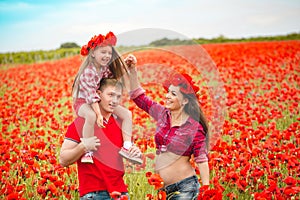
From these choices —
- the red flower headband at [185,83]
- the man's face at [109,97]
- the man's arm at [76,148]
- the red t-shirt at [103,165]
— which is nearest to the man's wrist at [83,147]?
the man's arm at [76,148]

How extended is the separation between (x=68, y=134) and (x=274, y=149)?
6.80 ft

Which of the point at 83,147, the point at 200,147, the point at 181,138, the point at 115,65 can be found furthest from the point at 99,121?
the point at 200,147

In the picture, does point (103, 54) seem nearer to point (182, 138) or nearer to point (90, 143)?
point (90, 143)

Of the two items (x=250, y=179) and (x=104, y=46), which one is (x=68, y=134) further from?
(x=250, y=179)

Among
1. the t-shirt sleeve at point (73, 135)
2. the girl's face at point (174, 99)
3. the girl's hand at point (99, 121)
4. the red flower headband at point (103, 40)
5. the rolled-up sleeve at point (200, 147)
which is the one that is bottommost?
the rolled-up sleeve at point (200, 147)

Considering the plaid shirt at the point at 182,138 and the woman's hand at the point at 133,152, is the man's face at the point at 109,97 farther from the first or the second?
the plaid shirt at the point at 182,138

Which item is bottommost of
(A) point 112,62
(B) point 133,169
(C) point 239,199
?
(C) point 239,199

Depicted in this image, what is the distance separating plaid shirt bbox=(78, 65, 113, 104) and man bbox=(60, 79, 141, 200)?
6cm

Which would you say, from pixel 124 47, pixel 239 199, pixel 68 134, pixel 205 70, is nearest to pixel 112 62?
pixel 124 47

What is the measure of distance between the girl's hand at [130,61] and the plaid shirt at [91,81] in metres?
0.22

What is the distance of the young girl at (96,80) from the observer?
10.2 feet

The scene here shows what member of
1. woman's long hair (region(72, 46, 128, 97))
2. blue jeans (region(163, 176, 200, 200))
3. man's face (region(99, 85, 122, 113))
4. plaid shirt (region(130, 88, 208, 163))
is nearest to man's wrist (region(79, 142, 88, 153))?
man's face (region(99, 85, 122, 113))

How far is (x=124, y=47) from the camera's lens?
142 inches

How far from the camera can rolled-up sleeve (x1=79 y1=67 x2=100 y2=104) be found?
3109 mm
